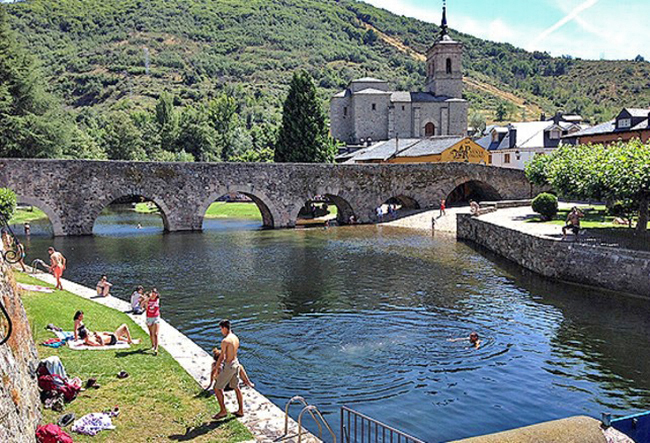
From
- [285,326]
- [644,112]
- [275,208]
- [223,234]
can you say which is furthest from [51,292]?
[644,112]

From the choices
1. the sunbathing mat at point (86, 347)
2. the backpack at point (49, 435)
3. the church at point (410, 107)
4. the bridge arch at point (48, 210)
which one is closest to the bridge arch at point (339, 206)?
the bridge arch at point (48, 210)

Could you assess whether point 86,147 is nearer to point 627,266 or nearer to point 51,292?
point 51,292

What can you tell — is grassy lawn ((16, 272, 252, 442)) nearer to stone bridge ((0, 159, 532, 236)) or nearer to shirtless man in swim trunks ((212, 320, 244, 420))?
shirtless man in swim trunks ((212, 320, 244, 420))

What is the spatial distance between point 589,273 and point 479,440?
63.2ft

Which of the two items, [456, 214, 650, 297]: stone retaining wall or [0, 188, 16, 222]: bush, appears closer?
[456, 214, 650, 297]: stone retaining wall

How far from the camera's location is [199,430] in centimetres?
870

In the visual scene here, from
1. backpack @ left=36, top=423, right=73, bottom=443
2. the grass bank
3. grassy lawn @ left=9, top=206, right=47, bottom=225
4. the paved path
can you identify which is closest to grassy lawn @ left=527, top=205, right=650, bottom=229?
the paved path

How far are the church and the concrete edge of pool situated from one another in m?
68.8

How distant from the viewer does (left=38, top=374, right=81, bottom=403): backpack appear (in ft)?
29.7

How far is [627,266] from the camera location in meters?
20.4

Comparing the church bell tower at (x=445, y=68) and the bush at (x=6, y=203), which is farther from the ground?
the church bell tower at (x=445, y=68)

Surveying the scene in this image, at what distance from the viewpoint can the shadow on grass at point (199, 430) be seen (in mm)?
8422

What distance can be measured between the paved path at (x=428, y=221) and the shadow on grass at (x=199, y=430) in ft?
105

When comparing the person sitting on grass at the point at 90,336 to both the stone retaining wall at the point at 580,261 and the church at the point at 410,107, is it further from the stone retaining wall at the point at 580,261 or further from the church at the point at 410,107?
the church at the point at 410,107
